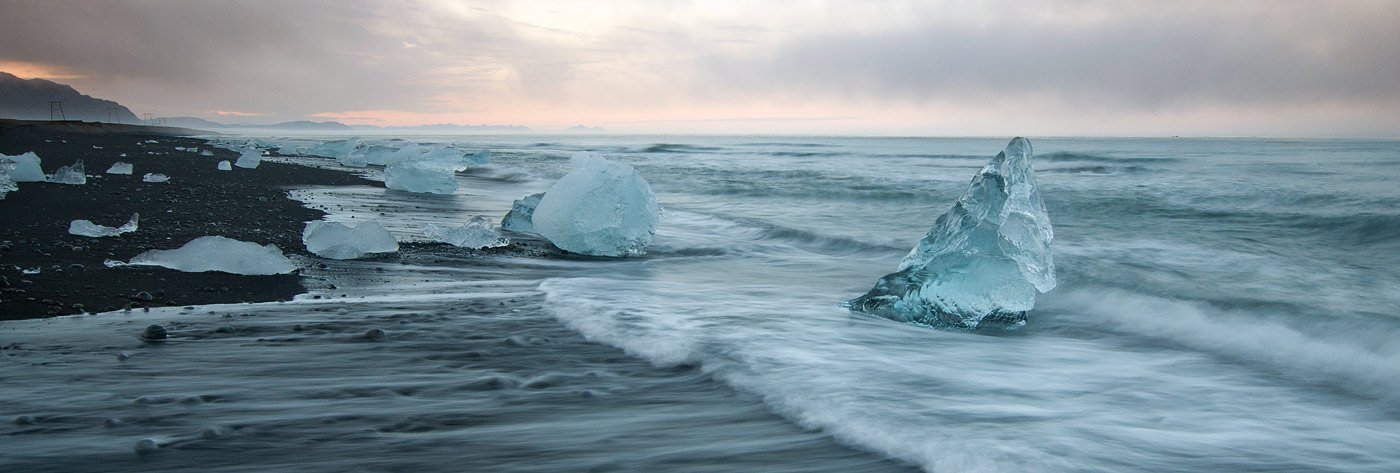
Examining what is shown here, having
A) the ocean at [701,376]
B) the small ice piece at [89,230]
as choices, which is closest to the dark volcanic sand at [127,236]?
the small ice piece at [89,230]

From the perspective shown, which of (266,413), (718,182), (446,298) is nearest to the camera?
(266,413)

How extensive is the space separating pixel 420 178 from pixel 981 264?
12373 mm

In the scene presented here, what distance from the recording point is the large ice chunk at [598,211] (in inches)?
303

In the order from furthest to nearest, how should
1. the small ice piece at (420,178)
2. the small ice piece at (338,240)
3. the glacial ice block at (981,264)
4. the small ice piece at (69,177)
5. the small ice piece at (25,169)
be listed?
1. the small ice piece at (420,178)
2. the small ice piece at (69,177)
3. the small ice piece at (25,169)
4. the small ice piece at (338,240)
5. the glacial ice block at (981,264)

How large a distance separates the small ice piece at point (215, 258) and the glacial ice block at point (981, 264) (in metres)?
4.01

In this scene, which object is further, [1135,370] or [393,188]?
[393,188]

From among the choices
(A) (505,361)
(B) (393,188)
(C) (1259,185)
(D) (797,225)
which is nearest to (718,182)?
(B) (393,188)

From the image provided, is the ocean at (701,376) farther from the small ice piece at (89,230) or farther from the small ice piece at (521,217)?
the small ice piece at (89,230)

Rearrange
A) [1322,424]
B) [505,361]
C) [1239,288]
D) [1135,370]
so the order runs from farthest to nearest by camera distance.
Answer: [1239,288] → [1135,370] → [505,361] → [1322,424]

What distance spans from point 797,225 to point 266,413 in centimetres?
924

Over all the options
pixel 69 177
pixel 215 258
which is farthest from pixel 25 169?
pixel 215 258

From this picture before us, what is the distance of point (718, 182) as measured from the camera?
21.7 meters

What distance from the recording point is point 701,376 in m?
3.86

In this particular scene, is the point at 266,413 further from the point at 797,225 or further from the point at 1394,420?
the point at 797,225
